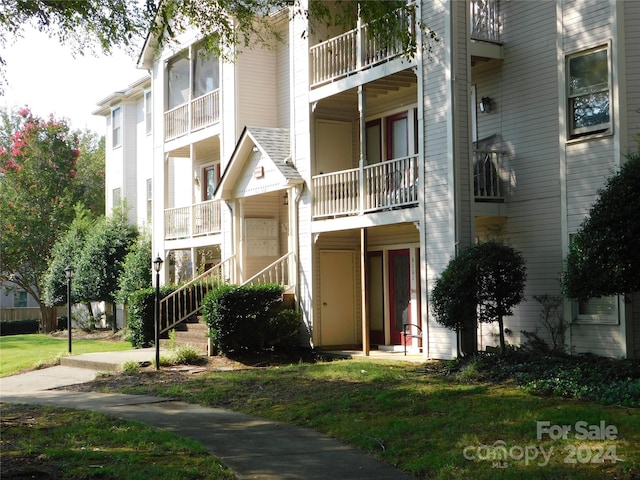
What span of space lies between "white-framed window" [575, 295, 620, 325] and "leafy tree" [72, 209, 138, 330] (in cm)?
2024

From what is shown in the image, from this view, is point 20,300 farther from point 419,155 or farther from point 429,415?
point 429,415

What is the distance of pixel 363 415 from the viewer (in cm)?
1098

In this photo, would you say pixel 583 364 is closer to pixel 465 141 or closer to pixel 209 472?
pixel 465 141

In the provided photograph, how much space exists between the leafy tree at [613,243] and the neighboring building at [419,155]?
96cm

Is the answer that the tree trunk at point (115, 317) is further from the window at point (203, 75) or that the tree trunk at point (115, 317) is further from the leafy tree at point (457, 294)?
the leafy tree at point (457, 294)

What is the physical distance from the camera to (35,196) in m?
37.7

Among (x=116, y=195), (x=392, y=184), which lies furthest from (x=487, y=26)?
(x=116, y=195)

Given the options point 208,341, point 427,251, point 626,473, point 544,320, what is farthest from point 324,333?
point 626,473

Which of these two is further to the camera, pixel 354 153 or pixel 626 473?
pixel 354 153

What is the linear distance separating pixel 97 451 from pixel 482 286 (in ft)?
25.7

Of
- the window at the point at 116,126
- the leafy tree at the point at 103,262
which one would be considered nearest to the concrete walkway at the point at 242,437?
the leafy tree at the point at 103,262

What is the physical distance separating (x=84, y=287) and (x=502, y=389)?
901 inches

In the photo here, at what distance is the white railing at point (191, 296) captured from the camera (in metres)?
21.8

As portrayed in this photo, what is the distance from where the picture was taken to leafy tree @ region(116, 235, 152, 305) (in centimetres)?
2777
